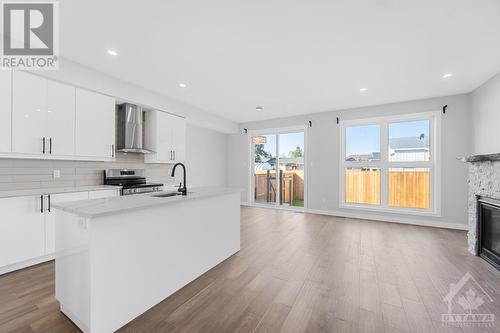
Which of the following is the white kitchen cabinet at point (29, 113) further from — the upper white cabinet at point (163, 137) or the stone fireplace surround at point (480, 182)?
the stone fireplace surround at point (480, 182)

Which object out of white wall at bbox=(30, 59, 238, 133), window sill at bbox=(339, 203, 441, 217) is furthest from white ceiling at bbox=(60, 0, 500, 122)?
window sill at bbox=(339, 203, 441, 217)

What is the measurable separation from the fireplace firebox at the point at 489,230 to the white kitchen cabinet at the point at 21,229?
5.61 m

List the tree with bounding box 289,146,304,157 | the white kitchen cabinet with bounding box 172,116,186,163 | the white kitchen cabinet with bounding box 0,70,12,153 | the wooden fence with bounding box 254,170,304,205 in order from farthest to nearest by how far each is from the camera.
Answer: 1. the wooden fence with bounding box 254,170,304,205
2. the tree with bounding box 289,146,304,157
3. the white kitchen cabinet with bounding box 172,116,186,163
4. the white kitchen cabinet with bounding box 0,70,12,153

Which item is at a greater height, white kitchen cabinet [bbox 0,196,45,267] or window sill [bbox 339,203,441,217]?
white kitchen cabinet [bbox 0,196,45,267]

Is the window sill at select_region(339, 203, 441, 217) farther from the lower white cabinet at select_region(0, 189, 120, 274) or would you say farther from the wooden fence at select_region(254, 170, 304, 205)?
the lower white cabinet at select_region(0, 189, 120, 274)

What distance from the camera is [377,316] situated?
5.50 feet

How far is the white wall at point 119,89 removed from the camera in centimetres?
286

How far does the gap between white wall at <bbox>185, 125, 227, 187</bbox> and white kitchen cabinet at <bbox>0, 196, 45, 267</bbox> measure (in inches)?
124

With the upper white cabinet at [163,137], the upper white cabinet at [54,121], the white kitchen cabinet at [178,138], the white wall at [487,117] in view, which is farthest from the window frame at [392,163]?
the upper white cabinet at [54,121]

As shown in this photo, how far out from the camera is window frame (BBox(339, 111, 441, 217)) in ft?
14.3

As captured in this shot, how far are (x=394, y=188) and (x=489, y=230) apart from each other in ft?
6.93

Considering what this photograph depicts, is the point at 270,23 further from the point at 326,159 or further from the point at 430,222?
the point at 430,222

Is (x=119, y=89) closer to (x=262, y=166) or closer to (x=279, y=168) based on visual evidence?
(x=262, y=166)

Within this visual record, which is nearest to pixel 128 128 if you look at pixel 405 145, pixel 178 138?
pixel 178 138
